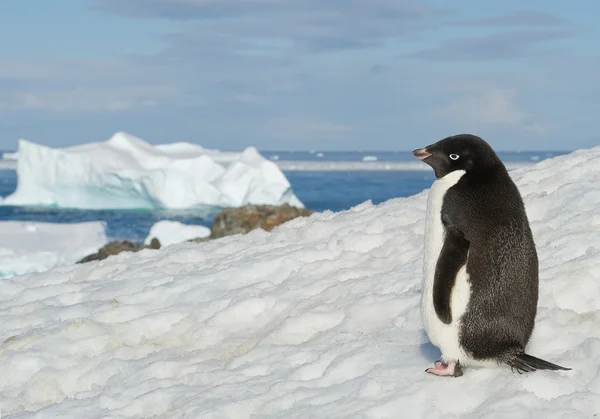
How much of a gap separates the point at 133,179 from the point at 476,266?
1524 inches

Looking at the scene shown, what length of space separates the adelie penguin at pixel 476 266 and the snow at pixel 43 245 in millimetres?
21536

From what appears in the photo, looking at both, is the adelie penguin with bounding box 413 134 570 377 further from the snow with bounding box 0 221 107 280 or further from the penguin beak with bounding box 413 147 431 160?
the snow with bounding box 0 221 107 280

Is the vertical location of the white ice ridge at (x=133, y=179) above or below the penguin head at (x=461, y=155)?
below

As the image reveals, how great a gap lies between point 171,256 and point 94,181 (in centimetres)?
3624

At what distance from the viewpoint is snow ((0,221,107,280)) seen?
78.0 ft

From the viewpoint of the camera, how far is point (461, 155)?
12.3 feet

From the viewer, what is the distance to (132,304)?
595 centimetres

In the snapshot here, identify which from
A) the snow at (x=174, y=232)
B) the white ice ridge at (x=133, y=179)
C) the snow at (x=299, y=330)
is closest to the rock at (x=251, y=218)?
the snow at (x=299, y=330)

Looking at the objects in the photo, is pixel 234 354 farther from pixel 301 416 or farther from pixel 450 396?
pixel 450 396

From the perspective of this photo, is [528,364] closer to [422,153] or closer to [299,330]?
[422,153]

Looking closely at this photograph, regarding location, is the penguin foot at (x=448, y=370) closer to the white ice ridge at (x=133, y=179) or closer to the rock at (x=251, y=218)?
the rock at (x=251, y=218)

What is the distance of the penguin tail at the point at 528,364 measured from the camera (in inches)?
140

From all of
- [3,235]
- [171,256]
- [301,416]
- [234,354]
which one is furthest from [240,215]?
[3,235]

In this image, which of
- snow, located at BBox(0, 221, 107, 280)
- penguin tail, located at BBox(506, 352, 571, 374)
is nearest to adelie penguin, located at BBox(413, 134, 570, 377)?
penguin tail, located at BBox(506, 352, 571, 374)
